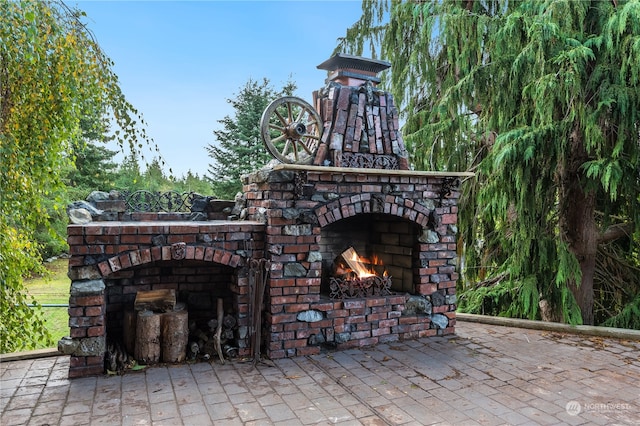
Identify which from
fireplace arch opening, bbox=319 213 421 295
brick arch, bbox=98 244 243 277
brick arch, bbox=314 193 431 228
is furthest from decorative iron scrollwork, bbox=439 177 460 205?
brick arch, bbox=98 244 243 277

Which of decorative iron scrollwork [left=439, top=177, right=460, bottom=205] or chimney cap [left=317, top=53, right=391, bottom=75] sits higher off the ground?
chimney cap [left=317, top=53, right=391, bottom=75]

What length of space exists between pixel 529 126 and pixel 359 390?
3565 mm

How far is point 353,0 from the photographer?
6.72m

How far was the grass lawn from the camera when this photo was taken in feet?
24.0

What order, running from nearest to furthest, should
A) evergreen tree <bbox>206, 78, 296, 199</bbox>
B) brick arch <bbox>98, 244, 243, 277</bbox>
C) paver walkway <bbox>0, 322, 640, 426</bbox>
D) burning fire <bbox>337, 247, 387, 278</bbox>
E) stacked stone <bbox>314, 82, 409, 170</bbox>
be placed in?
paver walkway <bbox>0, 322, 640, 426</bbox>, brick arch <bbox>98, 244, 243, 277</bbox>, stacked stone <bbox>314, 82, 409, 170</bbox>, burning fire <bbox>337, 247, 387, 278</bbox>, evergreen tree <bbox>206, 78, 296, 199</bbox>

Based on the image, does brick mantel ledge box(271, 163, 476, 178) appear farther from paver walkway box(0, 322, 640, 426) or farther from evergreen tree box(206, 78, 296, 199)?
evergreen tree box(206, 78, 296, 199)

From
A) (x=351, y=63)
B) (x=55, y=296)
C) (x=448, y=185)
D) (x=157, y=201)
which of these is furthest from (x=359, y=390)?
(x=55, y=296)

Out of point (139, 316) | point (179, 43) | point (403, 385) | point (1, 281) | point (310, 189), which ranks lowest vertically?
point (403, 385)

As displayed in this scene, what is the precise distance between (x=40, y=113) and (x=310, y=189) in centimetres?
238

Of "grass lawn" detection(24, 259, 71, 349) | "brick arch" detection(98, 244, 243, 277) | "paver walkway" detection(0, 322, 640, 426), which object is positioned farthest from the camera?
"grass lawn" detection(24, 259, 71, 349)

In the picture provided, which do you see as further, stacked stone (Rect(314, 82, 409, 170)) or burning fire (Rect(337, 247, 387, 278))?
burning fire (Rect(337, 247, 387, 278))

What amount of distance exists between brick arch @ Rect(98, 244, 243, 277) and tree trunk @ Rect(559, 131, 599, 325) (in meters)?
4.01

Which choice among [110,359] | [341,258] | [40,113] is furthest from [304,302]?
[40,113]

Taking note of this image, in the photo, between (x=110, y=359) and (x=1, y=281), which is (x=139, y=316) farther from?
(x=1, y=281)
